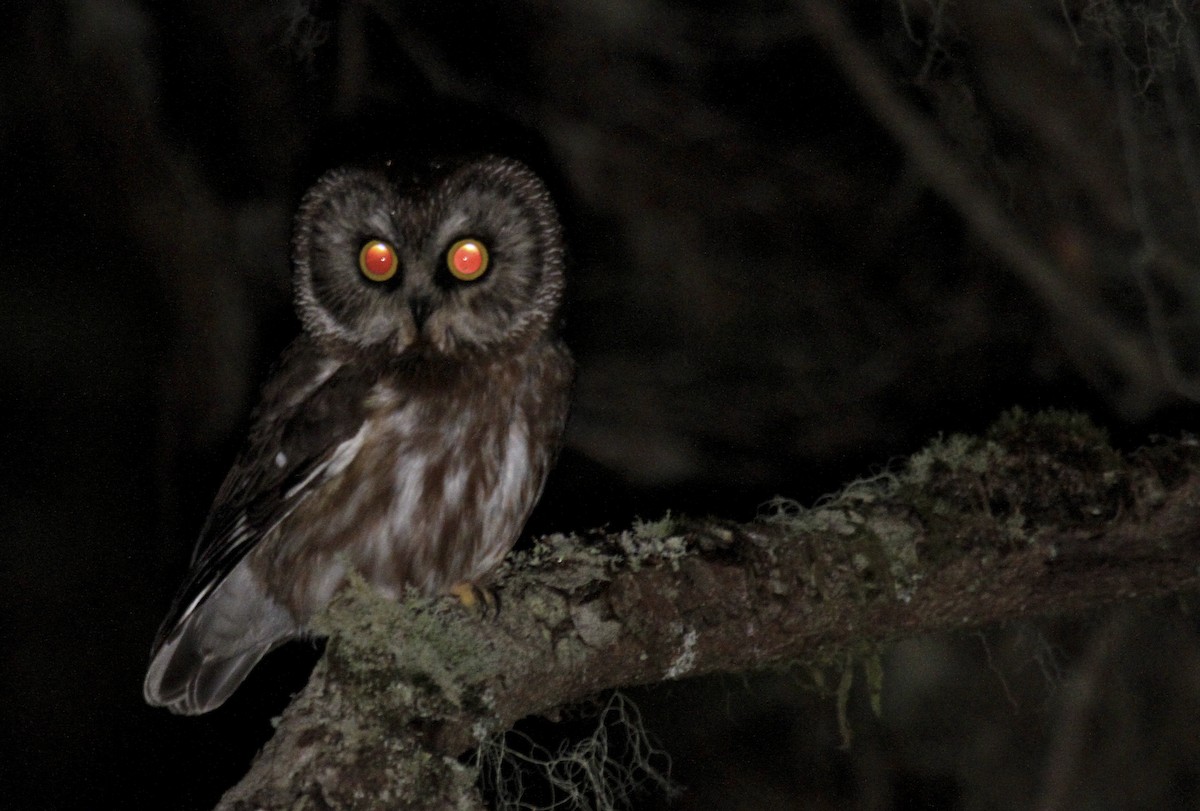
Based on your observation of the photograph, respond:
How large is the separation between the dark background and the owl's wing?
0.76 meters

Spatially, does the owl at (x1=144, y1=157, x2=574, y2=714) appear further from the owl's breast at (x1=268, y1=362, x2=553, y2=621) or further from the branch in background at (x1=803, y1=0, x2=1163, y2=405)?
the branch in background at (x1=803, y1=0, x2=1163, y2=405)

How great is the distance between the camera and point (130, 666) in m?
4.31

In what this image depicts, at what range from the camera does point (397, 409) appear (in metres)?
3.03

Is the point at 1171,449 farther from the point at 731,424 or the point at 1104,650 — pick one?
the point at 731,424

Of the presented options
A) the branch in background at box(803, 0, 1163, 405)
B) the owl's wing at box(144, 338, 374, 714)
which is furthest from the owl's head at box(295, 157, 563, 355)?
the branch in background at box(803, 0, 1163, 405)

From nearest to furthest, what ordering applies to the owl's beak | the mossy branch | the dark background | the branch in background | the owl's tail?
the mossy branch
the owl's beak
the owl's tail
the dark background
the branch in background

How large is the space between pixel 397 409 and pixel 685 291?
179cm

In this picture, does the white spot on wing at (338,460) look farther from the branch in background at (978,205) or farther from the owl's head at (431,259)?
the branch in background at (978,205)

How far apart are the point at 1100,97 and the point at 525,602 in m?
2.63

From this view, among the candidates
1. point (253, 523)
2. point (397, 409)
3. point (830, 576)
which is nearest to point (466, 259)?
point (397, 409)

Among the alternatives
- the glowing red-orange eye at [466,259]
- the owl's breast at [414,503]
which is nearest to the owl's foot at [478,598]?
the owl's breast at [414,503]

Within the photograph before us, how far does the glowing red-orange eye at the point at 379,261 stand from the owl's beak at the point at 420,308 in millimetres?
115

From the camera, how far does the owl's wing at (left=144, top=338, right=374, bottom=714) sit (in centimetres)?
303

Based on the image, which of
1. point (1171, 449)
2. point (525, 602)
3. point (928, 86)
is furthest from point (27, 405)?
point (1171, 449)
